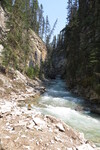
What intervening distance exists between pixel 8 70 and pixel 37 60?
73.0ft

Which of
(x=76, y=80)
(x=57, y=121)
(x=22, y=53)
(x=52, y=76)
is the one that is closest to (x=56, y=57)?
(x=52, y=76)

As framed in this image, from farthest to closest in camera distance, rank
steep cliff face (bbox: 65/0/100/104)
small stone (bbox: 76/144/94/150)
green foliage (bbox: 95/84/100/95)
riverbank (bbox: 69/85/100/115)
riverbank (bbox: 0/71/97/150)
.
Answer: steep cliff face (bbox: 65/0/100/104) < green foliage (bbox: 95/84/100/95) < riverbank (bbox: 69/85/100/115) < small stone (bbox: 76/144/94/150) < riverbank (bbox: 0/71/97/150)

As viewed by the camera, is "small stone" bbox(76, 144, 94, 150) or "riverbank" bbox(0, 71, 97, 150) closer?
"riverbank" bbox(0, 71, 97, 150)

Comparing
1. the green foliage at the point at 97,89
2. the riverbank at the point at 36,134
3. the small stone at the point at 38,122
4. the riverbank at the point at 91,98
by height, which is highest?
the green foliage at the point at 97,89

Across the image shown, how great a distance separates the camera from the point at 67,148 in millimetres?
6957

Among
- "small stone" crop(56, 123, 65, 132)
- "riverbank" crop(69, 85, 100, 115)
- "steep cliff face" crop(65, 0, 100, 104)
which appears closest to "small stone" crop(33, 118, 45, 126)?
"small stone" crop(56, 123, 65, 132)

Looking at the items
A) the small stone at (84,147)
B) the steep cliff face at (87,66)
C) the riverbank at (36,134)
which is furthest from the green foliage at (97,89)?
the small stone at (84,147)

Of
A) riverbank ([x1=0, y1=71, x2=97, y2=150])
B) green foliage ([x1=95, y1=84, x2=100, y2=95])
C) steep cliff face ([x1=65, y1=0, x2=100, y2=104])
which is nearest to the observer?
riverbank ([x1=0, y1=71, x2=97, y2=150])

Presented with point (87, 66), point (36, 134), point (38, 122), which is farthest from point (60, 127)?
point (87, 66)

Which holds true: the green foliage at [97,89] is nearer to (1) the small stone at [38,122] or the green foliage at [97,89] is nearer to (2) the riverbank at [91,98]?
(2) the riverbank at [91,98]

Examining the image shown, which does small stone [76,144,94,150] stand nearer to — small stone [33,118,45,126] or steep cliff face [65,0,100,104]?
small stone [33,118,45,126]

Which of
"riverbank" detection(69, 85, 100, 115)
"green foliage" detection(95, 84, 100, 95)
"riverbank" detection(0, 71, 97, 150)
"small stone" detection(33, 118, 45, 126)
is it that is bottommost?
"riverbank" detection(69, 85, 100, 115)

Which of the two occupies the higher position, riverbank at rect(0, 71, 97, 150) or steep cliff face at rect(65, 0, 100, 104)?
steep cliff face at rect(65, 0, 100, 104)

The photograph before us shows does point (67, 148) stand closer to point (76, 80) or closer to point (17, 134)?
Answer: point (17, 134)
